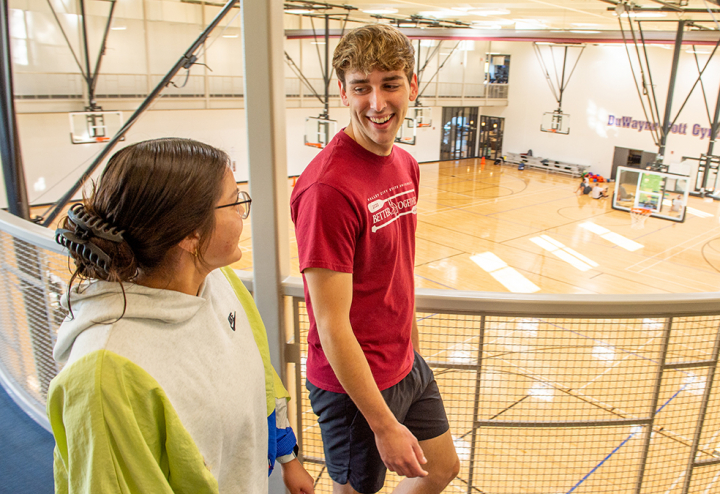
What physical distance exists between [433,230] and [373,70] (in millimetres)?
12666

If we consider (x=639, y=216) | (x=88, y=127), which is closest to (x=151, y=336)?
(x=88, y=127)

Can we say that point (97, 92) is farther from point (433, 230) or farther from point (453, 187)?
point (453, 187)

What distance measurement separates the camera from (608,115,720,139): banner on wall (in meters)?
18.0

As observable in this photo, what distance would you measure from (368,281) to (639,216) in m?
16.3

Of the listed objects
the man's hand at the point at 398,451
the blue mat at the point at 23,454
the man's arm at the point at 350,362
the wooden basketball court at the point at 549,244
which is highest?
the man's arm at the point at 350,362

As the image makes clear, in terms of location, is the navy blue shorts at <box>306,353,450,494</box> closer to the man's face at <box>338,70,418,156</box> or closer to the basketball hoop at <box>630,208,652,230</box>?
the man's face at <box>338,70,418,156</box>

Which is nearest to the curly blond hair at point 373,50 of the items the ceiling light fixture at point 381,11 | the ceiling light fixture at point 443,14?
the ceiling light fixture at point 381,11

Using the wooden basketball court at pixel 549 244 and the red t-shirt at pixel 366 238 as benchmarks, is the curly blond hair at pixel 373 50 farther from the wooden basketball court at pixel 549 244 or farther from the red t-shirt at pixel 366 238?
the wooden basketball court at pixel 549 244

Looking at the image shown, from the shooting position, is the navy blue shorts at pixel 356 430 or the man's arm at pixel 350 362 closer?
the man's arm at pixel 350 362

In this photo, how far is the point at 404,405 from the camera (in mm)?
1562

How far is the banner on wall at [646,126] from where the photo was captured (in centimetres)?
1797

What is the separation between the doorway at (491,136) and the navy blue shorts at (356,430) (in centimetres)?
2454

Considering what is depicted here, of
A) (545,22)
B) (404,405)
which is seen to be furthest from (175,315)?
(545,22)

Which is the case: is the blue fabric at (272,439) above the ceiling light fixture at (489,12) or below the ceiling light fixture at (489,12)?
below
